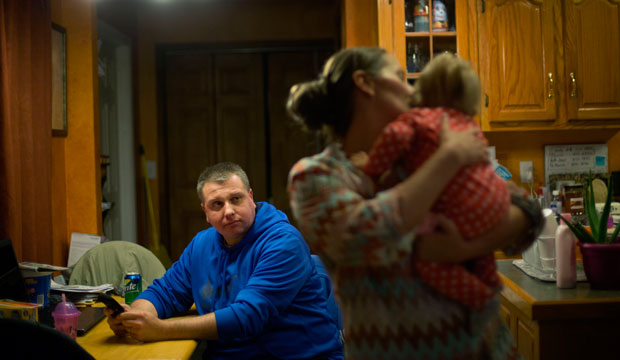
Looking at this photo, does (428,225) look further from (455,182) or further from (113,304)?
(113,304)

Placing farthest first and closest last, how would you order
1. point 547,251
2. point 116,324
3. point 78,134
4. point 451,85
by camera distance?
point 78,134 → point 547,251 → point 116,324 → point 451,85

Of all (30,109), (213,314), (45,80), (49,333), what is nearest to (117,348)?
(213,314)

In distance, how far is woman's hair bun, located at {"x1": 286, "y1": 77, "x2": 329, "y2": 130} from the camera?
2.92ft

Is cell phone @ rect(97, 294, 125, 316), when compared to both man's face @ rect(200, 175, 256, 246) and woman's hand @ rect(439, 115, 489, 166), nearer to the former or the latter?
man's face @ rect(200, 175, 256, 246)

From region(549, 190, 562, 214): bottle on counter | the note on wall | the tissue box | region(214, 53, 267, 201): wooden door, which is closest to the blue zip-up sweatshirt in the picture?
the tissue box

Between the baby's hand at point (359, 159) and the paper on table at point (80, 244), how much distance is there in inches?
103

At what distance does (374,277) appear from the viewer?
33.3 inches

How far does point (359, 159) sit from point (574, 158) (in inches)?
123

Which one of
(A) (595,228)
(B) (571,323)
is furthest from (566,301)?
(A) (595,228)

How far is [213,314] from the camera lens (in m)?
1.74

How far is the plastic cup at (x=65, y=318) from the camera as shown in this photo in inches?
64.7

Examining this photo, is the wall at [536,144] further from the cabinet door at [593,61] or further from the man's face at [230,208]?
the man's face at [230,208]

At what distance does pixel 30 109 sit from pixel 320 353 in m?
1.79

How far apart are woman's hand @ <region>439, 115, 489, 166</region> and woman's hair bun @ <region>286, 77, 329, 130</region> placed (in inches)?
7.6
